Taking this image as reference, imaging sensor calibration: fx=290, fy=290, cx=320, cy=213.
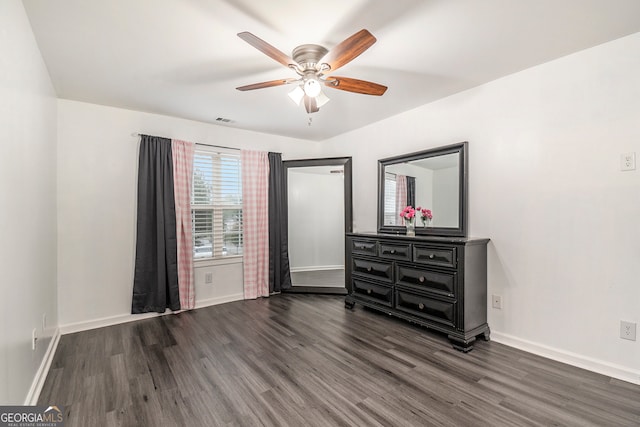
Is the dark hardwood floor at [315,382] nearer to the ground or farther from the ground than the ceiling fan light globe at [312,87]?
nearer to the ground

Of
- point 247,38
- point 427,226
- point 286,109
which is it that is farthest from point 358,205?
point 247,38

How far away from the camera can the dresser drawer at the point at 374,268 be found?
129 inches

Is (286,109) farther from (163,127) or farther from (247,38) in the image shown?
(247,38)

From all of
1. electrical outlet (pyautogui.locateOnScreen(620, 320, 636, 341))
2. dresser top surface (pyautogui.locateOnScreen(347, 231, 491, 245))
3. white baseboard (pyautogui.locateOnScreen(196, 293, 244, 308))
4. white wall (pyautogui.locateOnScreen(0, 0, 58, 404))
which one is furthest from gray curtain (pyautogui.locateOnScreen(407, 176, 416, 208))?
white wall (pyautogui.locateOnScreen(0, 0, 58, 404))

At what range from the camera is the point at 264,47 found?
176 centimetres

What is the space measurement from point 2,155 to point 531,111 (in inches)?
143

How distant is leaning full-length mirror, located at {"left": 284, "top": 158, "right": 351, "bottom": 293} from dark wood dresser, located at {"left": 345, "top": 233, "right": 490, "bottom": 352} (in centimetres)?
100

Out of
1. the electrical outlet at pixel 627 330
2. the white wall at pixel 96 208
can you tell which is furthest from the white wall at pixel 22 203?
the electrical outlet at pixel 627 330

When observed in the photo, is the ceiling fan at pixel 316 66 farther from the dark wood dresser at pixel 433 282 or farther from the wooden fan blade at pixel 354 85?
the dark wood dresser at pixel 433 282

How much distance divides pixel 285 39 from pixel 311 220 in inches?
115

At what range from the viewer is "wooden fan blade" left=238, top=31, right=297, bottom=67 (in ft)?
5.30

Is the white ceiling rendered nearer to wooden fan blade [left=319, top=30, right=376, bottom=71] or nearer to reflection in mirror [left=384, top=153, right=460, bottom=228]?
wooden fan blade [left=319, top=30, right=376, bottom=71]

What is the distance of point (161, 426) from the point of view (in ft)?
5.51

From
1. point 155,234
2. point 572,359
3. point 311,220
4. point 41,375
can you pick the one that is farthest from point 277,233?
point 572,359
